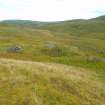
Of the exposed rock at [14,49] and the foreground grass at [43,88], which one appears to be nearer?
the foreground grass at [43,88]

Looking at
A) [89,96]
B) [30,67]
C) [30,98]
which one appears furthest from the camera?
[30,67]

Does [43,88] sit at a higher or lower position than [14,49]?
higher

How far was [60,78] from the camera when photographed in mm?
25234

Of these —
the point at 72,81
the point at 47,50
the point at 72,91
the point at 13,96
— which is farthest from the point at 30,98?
the point at 47,50

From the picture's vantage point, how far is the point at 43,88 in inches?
851

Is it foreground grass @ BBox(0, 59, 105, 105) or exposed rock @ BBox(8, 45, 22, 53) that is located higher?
foreground grass @ BBox(0, 59, 105, 105)

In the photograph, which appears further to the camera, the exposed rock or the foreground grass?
the exposed rock

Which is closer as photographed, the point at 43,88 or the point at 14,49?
the point at 43,88

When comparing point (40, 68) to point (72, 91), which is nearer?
point (72, 91)

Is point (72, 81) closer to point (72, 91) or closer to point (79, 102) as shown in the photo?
point (72, 91)

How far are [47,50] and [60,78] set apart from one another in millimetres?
28929

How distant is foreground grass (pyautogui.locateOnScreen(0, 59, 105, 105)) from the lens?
19953mm

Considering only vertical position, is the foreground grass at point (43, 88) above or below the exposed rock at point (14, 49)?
above

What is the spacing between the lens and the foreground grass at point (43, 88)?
1995 cm
